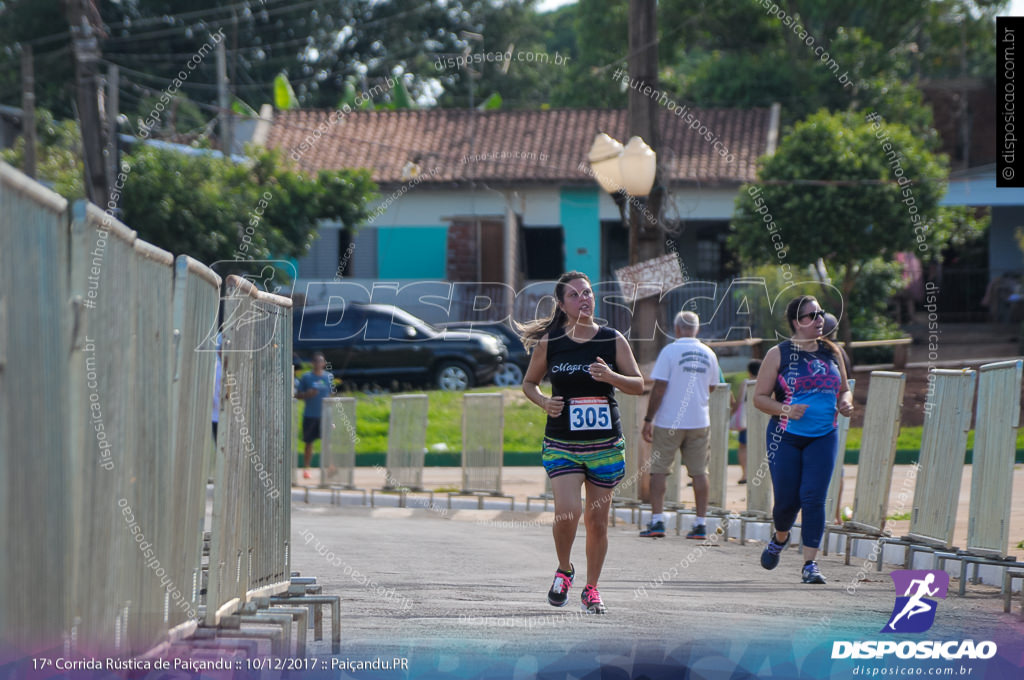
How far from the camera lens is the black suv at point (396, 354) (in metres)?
25.0

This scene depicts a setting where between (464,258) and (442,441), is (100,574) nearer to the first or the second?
(442,441)

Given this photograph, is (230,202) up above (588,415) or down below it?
above

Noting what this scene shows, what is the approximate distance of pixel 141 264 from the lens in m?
4.83

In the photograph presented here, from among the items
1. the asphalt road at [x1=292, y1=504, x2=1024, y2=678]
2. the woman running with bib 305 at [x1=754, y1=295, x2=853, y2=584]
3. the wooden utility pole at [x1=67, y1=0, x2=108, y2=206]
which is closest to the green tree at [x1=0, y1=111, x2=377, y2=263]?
the wooden utility pole at [x1=67, y1=0, x2=108, y2=206]

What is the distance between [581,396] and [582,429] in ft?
0.58

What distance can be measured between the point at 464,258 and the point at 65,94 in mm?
17103

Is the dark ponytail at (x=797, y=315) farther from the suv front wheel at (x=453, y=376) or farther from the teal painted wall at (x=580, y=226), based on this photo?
the teal painted wall at (x=580, y=226)

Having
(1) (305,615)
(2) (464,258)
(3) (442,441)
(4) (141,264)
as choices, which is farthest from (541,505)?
(2) (464,258)

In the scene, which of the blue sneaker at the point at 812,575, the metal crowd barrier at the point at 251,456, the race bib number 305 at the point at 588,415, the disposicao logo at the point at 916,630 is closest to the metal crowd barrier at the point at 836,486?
the blue sneaker at the point at 812,575

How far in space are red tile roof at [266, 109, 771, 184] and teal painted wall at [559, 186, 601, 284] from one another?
1.76 feet

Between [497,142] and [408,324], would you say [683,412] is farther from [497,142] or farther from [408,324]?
[497,142]

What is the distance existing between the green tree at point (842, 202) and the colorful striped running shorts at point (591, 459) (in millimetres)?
19919

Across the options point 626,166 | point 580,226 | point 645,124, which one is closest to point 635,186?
point 626,166

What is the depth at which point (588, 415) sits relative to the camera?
290 inches
